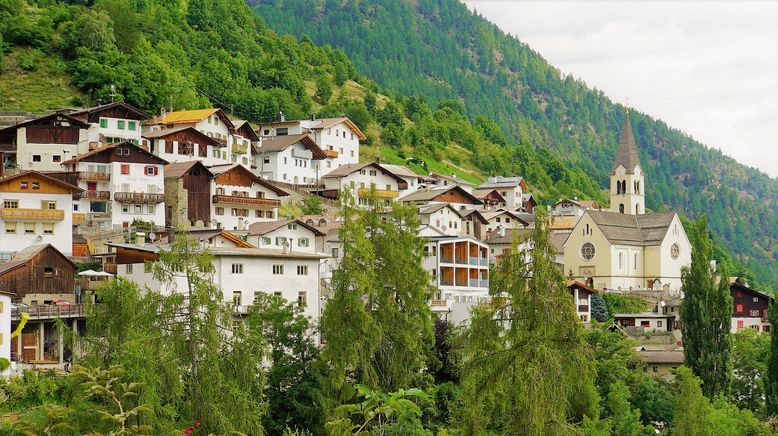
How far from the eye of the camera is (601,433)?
166ft

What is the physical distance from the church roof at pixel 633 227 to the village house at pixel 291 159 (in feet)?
80.9

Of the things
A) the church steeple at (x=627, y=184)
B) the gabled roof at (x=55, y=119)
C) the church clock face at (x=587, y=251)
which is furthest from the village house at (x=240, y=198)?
the church steeple at (x=627, y=184)

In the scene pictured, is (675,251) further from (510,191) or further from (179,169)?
(179,169)

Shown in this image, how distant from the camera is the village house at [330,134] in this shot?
111250 mm

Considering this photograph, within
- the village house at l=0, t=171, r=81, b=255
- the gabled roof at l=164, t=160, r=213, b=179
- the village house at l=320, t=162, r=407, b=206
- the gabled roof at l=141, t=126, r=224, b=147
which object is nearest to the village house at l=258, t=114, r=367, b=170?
the village house at l=320, t=162, r=407, b=206

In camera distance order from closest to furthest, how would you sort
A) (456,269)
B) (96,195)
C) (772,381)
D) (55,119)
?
1. (772,381)
2. (456,269)
3. (96,195)
4. (55,119)

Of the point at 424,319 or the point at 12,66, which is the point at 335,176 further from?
the point at 424,319

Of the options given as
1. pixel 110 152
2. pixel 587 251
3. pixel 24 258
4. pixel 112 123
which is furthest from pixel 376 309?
pixel 587 251

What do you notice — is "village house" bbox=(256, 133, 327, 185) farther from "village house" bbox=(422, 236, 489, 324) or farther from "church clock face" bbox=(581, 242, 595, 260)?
"village house" bbox=(422, 236, 489, 324)

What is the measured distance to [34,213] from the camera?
65875 mm

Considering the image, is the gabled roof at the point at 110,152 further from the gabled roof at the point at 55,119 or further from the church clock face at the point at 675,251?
the church clock face at the point at 675,251

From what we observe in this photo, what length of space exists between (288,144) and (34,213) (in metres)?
38.6

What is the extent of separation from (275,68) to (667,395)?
336ft

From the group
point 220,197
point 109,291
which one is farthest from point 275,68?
point 109,291
